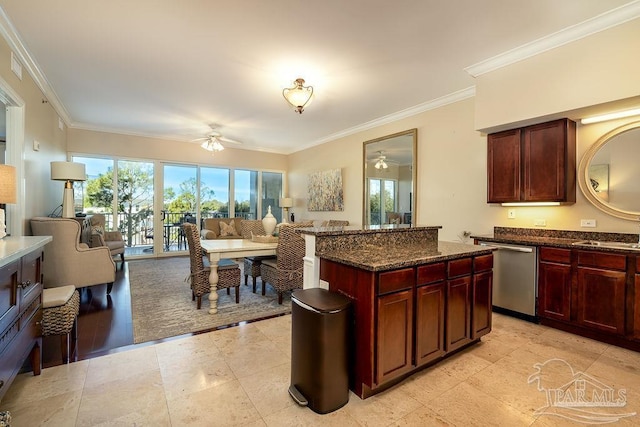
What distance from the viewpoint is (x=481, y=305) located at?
2.46 m

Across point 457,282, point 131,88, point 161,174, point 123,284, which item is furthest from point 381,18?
point 161,174

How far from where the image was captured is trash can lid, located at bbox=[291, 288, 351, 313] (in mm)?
1699

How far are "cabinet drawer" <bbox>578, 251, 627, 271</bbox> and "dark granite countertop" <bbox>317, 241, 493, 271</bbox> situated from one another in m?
1.03

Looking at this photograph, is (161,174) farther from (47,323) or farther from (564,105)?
(564,105)

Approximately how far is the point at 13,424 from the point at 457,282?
2.89 m

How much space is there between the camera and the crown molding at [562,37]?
7.82ft

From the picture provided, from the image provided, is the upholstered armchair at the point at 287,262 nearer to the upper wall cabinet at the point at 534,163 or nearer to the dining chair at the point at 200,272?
the dining chair at the point at 200,272

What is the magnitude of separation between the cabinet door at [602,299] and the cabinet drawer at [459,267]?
1375 mm

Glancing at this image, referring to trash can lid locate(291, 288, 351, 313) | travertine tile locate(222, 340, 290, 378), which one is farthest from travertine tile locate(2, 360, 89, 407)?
trash can lid locate(291, 288, 351, 313)

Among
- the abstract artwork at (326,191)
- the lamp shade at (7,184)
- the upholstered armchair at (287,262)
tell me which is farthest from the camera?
the abstract artwork at (326,191)

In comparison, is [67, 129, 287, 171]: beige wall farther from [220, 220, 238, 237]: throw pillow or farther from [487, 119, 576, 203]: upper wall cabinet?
[487, 119, 576, 203]: upper wall cabinet

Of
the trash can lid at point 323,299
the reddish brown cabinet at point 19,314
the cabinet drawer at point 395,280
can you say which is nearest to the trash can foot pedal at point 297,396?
the trash can lid at point 323,299

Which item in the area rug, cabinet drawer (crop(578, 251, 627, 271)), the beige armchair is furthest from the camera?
the beige armchair

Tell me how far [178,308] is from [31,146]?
8.85 feet
